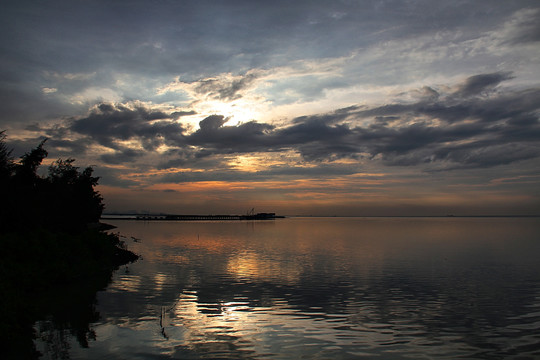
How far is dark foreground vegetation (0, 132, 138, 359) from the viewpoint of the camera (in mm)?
21062

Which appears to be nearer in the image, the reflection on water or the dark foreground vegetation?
the reflection on water

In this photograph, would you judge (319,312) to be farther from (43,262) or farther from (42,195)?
(42,195)

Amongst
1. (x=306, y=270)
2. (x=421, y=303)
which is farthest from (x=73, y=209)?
(x=421, y=303)

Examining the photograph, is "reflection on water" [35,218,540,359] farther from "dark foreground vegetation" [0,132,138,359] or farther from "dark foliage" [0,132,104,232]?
"dark foliage" [0,132,104,232]

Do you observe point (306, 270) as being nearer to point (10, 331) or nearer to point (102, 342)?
point (102, 342)

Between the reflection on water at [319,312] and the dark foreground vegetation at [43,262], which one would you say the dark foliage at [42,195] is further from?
the reflection on water at [319,312]

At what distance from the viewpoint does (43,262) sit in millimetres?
33500

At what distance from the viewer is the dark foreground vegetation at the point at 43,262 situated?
2106 centimetres

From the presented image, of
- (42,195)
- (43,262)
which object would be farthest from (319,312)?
(42,195)

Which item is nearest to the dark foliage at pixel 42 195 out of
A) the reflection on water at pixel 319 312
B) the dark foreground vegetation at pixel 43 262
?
the dark foreground vegetation at pixel 43 262

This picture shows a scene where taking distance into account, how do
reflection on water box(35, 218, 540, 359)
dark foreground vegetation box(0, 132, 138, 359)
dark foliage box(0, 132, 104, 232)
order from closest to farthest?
reflection on water box(35, 218, 540, 359)
dark foreground vegetation box(0, 132, 138, 359)
dark foliage box(0, 132, 104, 232)

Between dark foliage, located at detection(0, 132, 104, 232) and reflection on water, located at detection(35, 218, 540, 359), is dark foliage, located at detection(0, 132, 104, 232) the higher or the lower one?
the higher one

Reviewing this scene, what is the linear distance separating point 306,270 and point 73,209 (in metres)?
35.4

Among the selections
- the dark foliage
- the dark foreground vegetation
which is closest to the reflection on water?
the dark foreground vegetation
